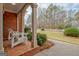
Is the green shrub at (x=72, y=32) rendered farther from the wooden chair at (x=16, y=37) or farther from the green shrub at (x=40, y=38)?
the wooden chair at (x=16, y=37)

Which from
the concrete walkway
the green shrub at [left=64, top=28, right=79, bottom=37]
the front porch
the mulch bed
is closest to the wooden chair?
the front porch

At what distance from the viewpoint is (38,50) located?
4598 mm

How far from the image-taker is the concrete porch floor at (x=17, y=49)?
179 inches

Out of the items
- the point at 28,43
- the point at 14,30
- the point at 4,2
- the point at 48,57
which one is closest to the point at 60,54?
the point at 48,57

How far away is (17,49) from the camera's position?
4578mm

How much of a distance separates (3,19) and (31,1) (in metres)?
0.61

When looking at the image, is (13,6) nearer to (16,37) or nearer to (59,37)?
(16,37)

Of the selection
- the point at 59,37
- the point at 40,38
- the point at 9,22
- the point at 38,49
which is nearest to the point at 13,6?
the point at 9,22

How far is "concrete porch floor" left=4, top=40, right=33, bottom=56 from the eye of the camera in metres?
4.55

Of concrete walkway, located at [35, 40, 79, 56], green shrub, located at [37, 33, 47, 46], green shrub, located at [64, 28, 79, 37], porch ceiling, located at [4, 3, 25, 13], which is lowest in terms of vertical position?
concrete walkway, located at [35, 40, 79, 56]

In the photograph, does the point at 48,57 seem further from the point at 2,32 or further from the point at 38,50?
the point at 2,32

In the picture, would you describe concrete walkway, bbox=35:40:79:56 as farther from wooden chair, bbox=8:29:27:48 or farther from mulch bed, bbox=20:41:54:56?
wooden chair, bbox=8:29:27:48

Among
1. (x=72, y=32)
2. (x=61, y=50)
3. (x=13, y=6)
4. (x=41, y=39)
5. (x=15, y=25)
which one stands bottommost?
(x=61, y=50)

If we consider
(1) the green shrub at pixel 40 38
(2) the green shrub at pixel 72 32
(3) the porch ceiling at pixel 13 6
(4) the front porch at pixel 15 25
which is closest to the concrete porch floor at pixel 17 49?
(4) the front porch at pixel 15 25
